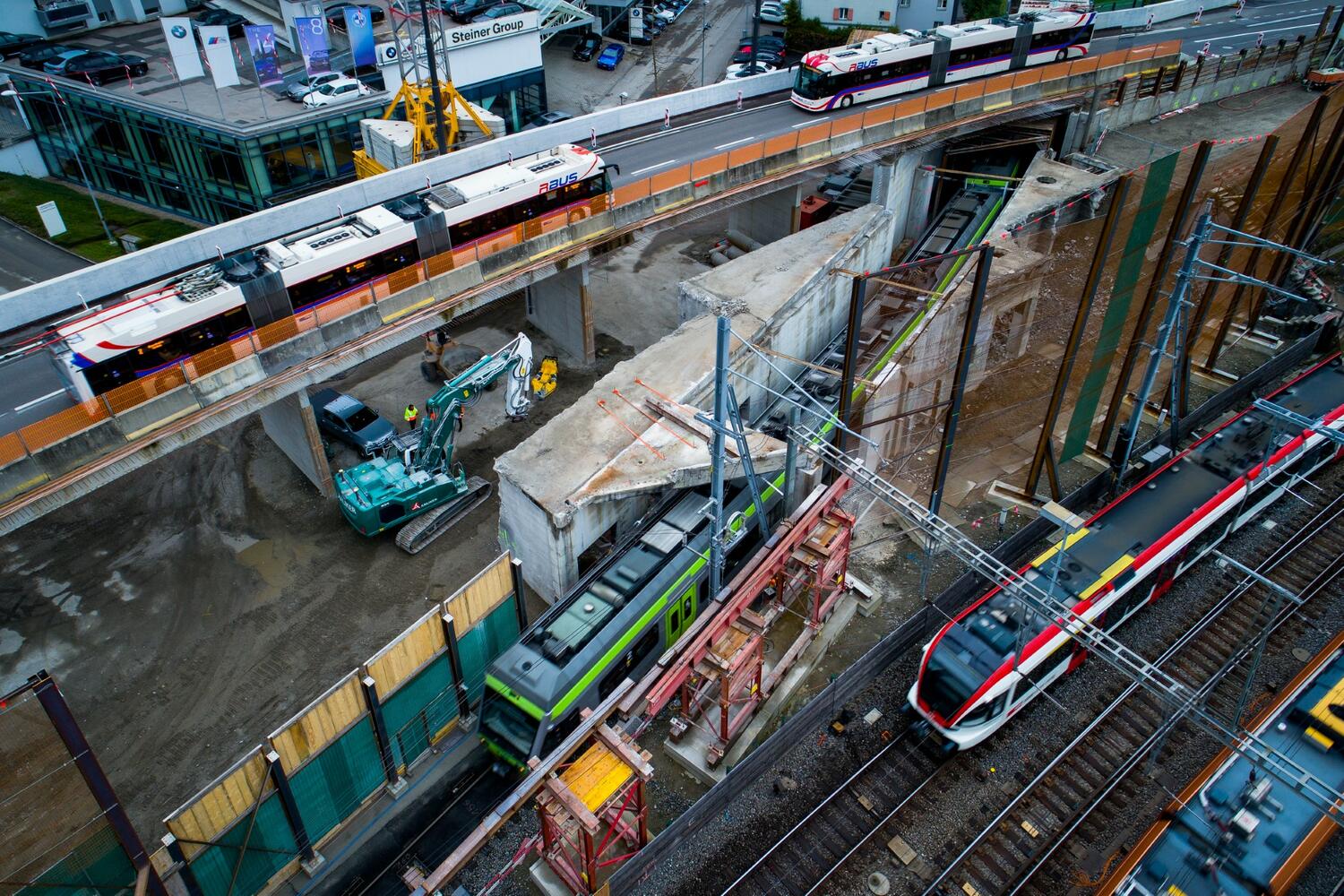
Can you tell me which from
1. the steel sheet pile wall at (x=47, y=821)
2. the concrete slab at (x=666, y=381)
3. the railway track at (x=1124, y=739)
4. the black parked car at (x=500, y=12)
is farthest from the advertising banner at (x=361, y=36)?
the railway track at (x=1124, y=739)

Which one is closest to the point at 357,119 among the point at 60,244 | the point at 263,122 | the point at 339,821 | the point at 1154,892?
the point at 263,122

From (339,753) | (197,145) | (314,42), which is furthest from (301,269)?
(314,42)

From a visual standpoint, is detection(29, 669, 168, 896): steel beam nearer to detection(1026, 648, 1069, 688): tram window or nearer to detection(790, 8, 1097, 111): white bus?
detection(1026, 648, 1069, 688): tram window

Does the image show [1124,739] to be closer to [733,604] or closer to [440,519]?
[733,604]

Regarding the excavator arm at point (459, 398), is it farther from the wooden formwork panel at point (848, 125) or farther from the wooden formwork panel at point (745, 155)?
the wooden formwork panel at point (848, 125)

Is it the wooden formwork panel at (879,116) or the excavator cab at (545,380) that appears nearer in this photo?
the excavator cab at (545,380)

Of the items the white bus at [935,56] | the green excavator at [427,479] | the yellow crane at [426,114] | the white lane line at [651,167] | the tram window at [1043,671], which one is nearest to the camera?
the tram window at [1043,671]
